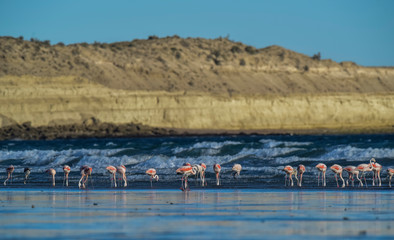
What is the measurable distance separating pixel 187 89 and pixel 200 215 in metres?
81.8

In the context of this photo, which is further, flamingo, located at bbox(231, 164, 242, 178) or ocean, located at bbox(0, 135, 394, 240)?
flamingo, located at bbox(231, 164, 242, 178)

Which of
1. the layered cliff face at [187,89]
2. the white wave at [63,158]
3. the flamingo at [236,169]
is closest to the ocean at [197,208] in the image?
the flamingo at [236,169]

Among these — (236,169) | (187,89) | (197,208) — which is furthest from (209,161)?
(187,89)

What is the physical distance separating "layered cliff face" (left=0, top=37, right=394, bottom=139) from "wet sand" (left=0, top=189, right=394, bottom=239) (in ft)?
206

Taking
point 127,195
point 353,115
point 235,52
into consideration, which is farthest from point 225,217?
point 235,52

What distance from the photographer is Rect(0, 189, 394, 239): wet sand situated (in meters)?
13.1

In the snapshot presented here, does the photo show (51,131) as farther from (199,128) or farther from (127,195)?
(127,195)

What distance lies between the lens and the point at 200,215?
1589 cm

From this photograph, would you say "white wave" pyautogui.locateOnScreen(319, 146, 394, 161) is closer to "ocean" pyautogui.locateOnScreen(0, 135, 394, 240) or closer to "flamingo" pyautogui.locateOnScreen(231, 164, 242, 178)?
"ocean" pyautogui.locateOnScreen(0, 135, 394, 240)

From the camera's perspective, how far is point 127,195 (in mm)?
22172

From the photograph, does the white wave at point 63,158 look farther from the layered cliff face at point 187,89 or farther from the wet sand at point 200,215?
the layered cliff face at point 187,89

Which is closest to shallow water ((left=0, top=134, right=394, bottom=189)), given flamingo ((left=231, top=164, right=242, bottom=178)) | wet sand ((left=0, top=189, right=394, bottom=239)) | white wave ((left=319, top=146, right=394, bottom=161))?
white wave ((left=319, top=146, right=394, bottom=161))

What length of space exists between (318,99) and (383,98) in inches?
438

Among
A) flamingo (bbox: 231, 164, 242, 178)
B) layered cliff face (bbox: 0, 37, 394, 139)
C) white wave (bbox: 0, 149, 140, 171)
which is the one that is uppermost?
layered cliff face (bbox: 0, 37, 394, 139)
